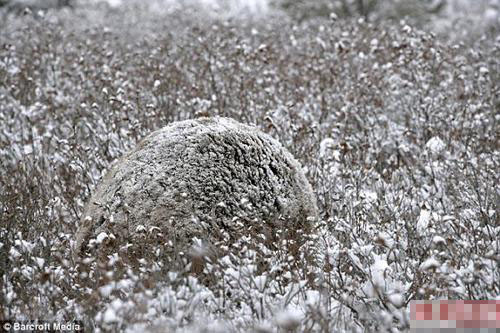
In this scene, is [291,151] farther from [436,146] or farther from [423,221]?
[423,221]

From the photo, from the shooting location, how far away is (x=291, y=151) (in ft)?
20.2

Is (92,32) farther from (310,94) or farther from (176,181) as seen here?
(176,181)

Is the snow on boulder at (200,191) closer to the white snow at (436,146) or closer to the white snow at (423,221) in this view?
the white snow at (423,221)

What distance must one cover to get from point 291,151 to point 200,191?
2194mm

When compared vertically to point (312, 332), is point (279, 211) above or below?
above

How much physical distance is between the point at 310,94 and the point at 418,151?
1983mm

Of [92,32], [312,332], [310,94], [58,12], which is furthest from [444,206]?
[58,12]

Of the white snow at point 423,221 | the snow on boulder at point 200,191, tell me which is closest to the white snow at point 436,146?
the white snow at point 423,221

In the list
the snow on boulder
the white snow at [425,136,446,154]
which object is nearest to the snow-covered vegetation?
the white snow at [425,136,446,154]

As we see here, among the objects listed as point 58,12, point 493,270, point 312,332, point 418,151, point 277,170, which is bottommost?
point 312,332

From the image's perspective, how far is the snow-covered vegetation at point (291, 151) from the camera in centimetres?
346

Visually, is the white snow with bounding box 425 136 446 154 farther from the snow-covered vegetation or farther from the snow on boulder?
the snow on boulder

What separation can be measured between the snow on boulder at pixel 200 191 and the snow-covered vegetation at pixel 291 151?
19cm

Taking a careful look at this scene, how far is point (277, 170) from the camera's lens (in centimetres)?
445
